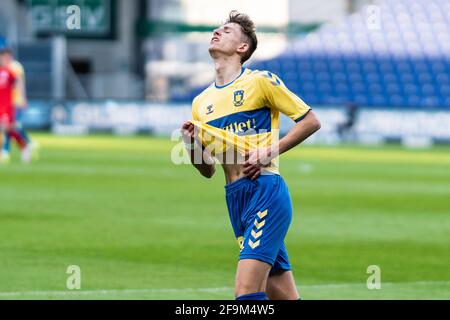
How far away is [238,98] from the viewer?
763 cm

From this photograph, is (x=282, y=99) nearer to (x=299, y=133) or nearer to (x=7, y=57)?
(x=299, y=133)

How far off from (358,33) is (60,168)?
31258mm

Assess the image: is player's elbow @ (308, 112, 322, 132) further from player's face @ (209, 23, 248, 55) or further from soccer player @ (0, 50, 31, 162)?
soccer player @ (0, 50, 31, 162)

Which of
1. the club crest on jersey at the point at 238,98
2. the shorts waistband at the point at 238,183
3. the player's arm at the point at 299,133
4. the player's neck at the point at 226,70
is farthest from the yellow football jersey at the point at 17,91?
the player's arm at the point at 299,133

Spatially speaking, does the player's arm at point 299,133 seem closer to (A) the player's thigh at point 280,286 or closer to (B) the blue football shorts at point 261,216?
(B) the blue football shorts at point 261,216

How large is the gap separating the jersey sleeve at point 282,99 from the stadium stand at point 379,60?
4367 centimetres

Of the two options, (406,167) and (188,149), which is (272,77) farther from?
(406,167)

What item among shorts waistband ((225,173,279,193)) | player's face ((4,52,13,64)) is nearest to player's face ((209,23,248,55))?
shorts waistband ((225,173,279,193))

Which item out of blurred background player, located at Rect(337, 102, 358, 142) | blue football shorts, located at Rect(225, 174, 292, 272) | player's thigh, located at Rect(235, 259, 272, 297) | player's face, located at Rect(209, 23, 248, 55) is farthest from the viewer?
blurred background player, located at Rect(337, 102, 358, 142)

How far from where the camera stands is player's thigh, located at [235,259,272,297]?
7.16m

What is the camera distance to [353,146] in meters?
42.4

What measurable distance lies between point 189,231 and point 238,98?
7850 mm

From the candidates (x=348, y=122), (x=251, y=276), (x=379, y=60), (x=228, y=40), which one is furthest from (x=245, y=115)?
(x=379, y=60)

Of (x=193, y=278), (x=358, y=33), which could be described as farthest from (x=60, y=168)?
(x=358, y=33)
